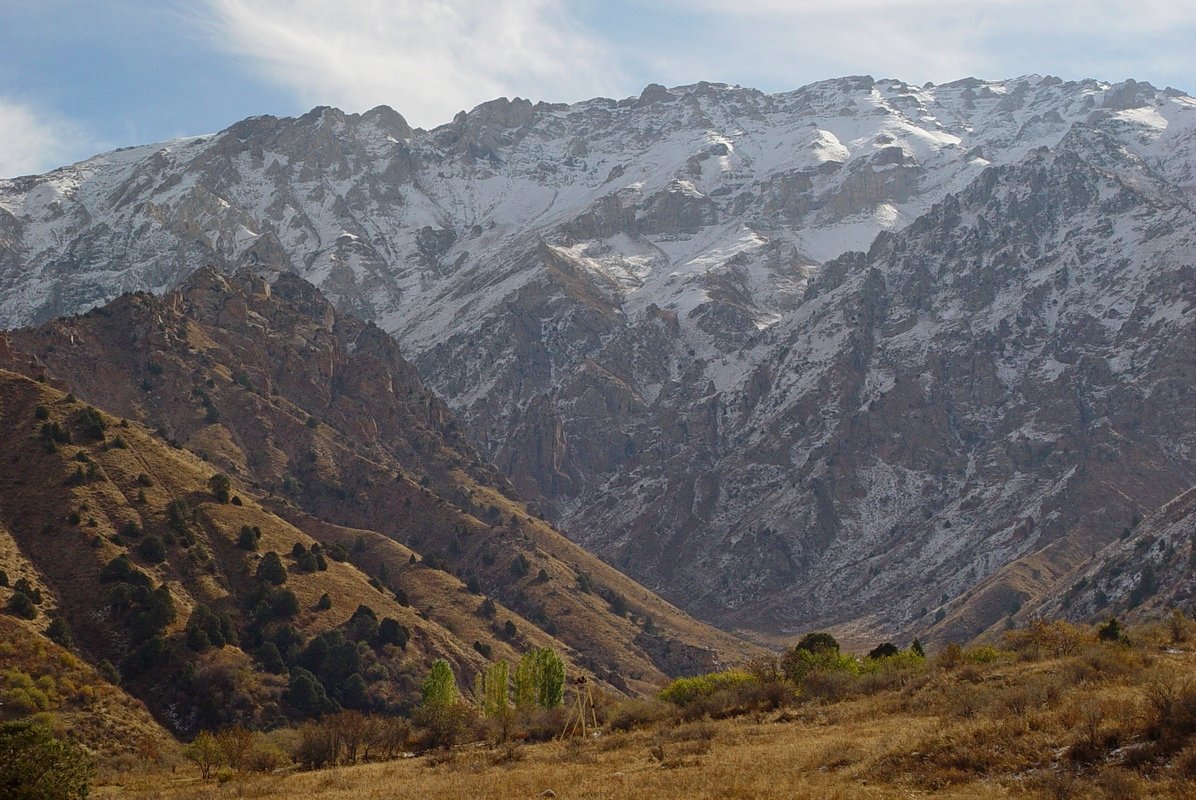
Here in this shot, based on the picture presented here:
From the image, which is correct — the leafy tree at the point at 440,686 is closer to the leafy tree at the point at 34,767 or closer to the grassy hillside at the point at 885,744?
the grassy hillside at the point at 885,744

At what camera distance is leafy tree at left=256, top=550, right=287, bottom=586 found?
418 ft

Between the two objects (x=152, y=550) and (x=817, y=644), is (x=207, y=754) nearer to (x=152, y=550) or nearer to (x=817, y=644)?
(x=817, y=644)

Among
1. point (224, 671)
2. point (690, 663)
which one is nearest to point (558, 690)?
point (224, 671)

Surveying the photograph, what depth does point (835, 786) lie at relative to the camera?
37.1 meters

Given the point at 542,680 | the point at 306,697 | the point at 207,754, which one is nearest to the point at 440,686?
the point at 542,680

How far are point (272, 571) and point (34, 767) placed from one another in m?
85.9

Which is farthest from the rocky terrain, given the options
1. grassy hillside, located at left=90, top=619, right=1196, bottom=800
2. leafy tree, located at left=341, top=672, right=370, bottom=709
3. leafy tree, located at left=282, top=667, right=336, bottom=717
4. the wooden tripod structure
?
the wooden tripod structure

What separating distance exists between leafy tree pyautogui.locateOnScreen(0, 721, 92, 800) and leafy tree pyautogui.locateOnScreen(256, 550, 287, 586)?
82.4 metres

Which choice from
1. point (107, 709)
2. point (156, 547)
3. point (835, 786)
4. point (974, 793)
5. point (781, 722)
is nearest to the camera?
point (974, 793)

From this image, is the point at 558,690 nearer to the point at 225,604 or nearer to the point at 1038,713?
the point at 225,604

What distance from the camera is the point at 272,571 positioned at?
12825cm

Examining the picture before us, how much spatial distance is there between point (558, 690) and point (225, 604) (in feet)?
132

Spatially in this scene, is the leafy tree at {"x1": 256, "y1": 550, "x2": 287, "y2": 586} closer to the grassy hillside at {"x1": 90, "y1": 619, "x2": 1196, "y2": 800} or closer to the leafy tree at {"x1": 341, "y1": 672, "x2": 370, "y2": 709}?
the leafy tree at {"x1": 341, "y1": 672, "x2": 370, "y2": 709}

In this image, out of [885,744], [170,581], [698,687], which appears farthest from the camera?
[170,581]
